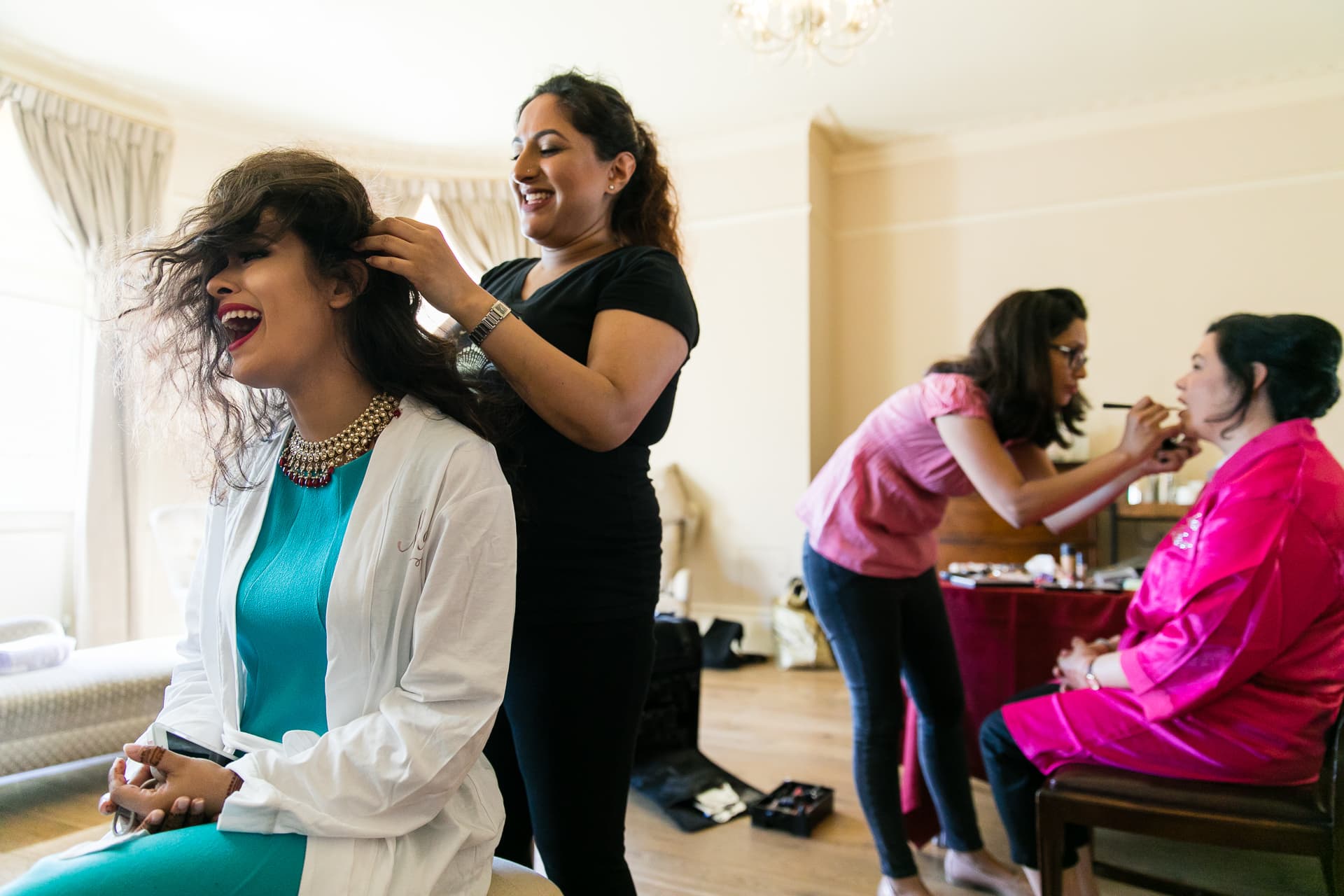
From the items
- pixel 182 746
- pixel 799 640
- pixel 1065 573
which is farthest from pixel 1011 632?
pixel 799 640

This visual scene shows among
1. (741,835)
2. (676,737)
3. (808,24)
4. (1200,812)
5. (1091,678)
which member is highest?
(808,24)

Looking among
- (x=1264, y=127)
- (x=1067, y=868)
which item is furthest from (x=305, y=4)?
(x=1264, y=127)

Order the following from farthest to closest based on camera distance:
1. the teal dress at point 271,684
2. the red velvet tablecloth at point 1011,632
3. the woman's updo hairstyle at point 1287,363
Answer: the red velvet tablecloth at point 1011,632, the woman's updo hairstyle at point 1287,363, the teal dress at point 271,684

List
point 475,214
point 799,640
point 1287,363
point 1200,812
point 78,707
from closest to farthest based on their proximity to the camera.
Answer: point 1200,812 < point 1287,363 < point 78,707 < point 799,640 < point 475,214

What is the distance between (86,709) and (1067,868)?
255 centimetres

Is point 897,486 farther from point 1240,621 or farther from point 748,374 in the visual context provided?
point 748,374

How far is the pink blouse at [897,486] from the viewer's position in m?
1.77

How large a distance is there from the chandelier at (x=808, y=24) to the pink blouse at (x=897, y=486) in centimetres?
226

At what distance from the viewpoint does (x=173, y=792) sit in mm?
797

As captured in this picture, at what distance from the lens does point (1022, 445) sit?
1.89 meters

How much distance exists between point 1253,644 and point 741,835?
4.66ft

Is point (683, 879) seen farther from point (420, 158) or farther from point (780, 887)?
point (420, 158)

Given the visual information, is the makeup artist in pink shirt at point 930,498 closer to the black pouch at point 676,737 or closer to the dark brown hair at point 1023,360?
the dark brown hair at point 1023,360

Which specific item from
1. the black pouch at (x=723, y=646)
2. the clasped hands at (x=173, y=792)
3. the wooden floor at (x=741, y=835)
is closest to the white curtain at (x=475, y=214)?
the black pouch at (x=723, y=646)
